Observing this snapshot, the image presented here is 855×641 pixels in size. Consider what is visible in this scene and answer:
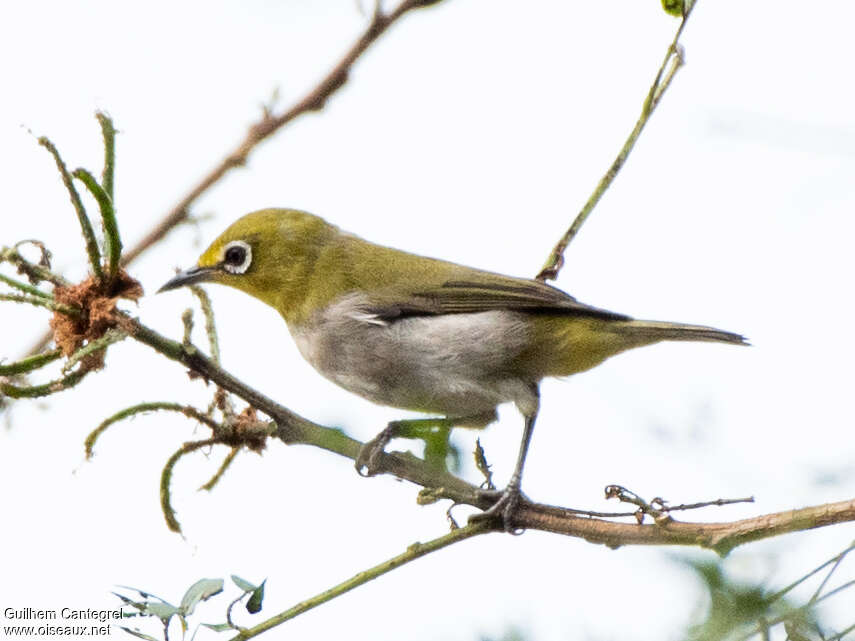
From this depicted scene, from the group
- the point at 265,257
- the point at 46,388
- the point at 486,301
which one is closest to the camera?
the point at 46,388

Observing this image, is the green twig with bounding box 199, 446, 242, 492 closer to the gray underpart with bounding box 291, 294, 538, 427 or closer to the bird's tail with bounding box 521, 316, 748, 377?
the gray underpart with bounding box 291, 294, 538, 427

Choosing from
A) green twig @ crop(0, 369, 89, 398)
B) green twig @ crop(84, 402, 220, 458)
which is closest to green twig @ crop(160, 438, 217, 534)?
green twig @ crop(84, 402, 220, 458)

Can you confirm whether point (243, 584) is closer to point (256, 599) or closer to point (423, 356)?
point (256, 599)

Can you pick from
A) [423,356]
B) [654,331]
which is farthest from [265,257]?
[654,331]

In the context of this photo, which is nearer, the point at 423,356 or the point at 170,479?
the point at 170,479

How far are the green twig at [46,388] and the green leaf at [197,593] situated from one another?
1.47 ft

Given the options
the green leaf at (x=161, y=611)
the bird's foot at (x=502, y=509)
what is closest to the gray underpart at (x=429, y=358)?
the bird's foot at (x=502, y=509)

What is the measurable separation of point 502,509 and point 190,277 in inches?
91.9

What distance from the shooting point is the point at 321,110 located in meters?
2.42

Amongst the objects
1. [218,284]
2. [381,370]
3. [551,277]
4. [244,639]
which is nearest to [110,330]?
[244,639]

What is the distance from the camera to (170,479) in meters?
2.27

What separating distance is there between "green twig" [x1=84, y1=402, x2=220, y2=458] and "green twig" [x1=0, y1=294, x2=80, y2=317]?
0.76ft

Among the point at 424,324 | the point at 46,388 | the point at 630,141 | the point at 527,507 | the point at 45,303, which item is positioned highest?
the point at 424,324

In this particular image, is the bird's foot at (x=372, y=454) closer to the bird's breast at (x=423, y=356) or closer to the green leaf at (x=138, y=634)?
the green leaf at (x=138, y=634)
